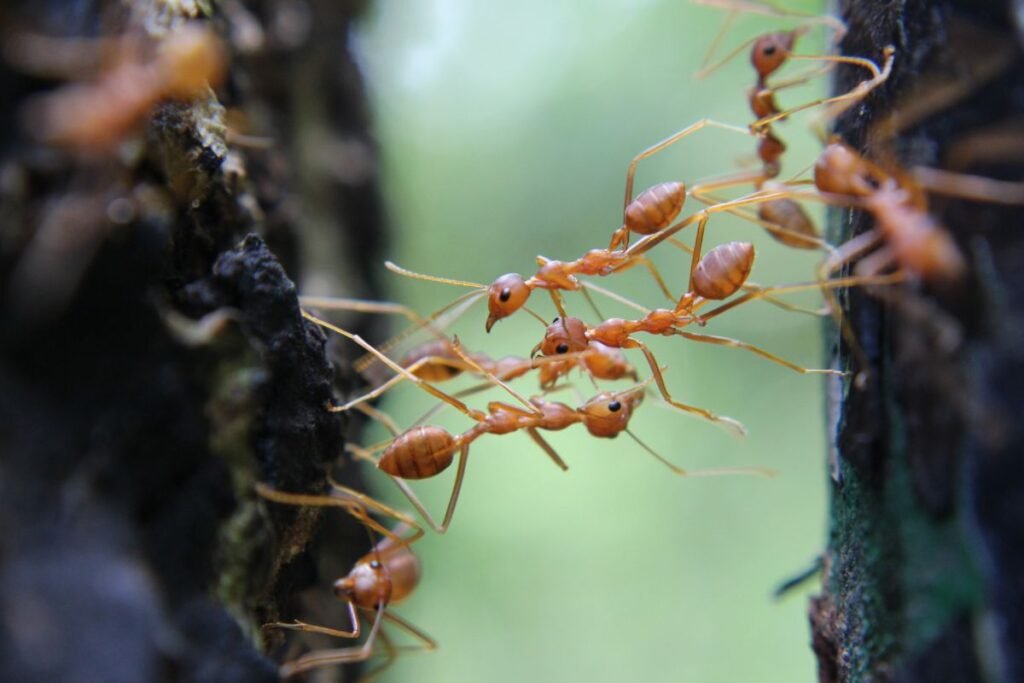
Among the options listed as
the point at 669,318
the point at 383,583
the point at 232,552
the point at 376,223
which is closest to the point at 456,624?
the point at 376,223

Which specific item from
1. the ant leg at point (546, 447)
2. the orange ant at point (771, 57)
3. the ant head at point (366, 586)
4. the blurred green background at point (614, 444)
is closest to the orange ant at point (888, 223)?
the orange ant at point (771, 57)

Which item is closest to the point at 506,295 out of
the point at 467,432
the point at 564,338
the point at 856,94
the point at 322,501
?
the point at 564,338

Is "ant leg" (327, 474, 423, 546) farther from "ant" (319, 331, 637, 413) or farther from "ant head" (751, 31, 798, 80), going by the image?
"ant head" (751, 31, 798, 80)

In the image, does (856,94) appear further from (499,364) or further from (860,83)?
(499,364)

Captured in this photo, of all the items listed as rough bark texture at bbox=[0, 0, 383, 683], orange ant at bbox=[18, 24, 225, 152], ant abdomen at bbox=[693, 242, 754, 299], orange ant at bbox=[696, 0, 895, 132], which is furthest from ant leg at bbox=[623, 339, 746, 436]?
orange ant at bbox=[18, 24, 225, 152]

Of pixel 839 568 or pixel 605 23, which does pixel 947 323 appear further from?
pixel 605 23
